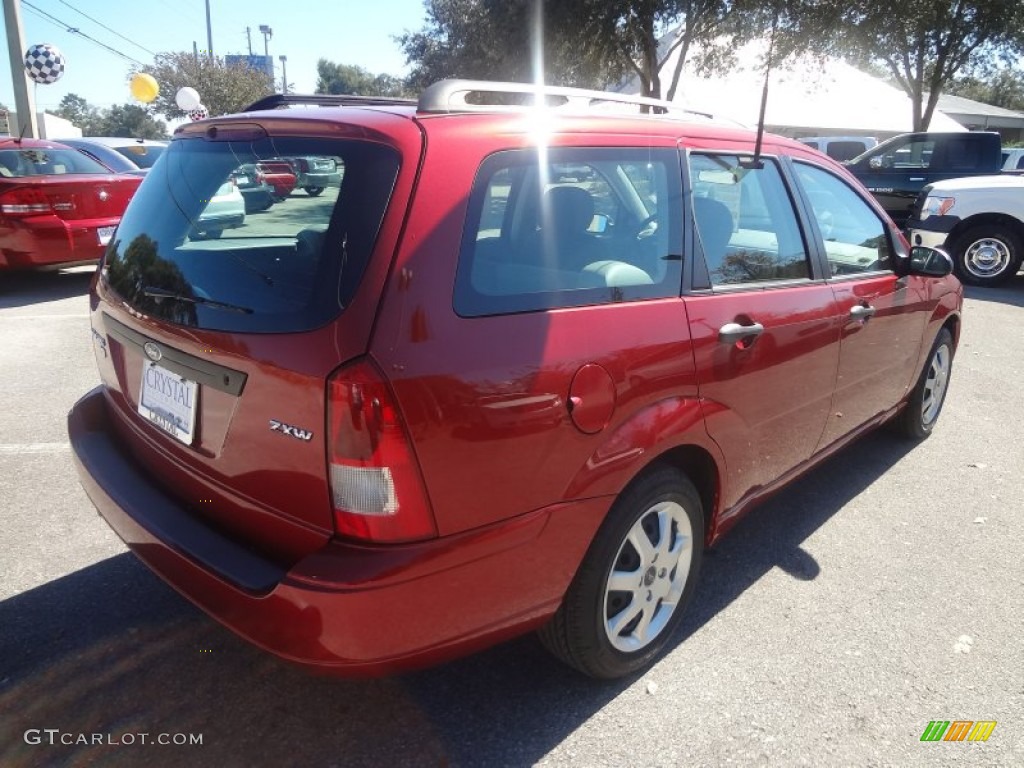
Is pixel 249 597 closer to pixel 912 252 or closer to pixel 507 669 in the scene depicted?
pixel 507 669

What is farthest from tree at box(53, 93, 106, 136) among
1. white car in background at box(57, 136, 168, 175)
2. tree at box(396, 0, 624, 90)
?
white car in background at box(57, 136, 168, 175)

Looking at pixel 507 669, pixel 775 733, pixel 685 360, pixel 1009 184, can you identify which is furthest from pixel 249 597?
pixel 1009 184

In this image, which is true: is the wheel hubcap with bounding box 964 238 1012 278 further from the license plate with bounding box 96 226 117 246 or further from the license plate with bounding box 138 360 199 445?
the license plate with bounding box 138 360 199 445

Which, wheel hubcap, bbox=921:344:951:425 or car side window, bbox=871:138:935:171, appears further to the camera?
car side window, bbox=871:138:935:171

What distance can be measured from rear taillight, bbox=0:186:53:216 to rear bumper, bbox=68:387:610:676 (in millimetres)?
6609

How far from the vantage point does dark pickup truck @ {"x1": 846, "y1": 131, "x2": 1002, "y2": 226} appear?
12.7 metres

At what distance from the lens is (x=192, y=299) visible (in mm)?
2090

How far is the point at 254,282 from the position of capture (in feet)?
6.49

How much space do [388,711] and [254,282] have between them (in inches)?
51.6

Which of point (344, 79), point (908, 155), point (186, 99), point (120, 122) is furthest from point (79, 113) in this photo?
point (908, 155)

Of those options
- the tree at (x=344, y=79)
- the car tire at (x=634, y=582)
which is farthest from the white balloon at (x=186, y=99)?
the tree at (x=344, y=79)

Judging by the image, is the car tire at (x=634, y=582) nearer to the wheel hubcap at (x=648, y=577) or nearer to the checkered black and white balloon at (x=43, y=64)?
the wheel hubcap at (x=648, y=577)

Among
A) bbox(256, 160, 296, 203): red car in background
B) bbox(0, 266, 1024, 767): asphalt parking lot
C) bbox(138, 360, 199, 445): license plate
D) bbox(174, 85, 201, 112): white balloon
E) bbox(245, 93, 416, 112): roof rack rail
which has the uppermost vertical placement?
bbox(174, 85, 201, 112): white balloon

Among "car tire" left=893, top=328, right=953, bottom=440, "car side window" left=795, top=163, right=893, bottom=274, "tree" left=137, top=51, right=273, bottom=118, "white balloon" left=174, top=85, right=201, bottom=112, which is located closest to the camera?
"car side window" left=795, top=163, right=893, bottom=274
